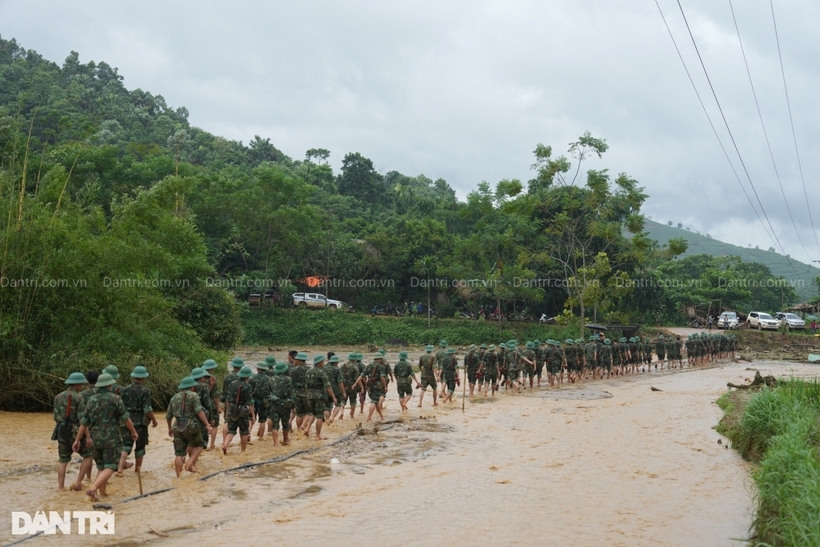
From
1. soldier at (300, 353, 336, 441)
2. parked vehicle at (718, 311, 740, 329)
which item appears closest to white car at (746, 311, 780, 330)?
parked vehicle at (718, 311, 740, 329)

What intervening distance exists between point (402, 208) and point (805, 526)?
176 feet

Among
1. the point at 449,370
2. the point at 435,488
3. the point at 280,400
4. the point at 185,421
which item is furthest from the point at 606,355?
the point at 185,421

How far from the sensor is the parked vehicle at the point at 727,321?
165ft

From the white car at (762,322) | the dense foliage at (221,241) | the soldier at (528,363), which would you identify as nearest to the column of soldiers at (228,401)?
the soldier at (528,363)

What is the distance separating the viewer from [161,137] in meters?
67.6

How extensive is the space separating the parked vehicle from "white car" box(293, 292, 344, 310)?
26220mm

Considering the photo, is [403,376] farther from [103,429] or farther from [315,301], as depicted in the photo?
[315,301]

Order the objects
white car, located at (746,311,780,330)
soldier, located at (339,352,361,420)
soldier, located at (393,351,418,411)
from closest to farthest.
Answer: soldier, located at (339,352,361,420) < soldier, located at (393,351,418,411) < white car, located at (746,311,780,330)

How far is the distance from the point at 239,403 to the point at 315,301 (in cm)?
3540

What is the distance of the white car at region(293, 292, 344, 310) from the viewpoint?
1835 inches

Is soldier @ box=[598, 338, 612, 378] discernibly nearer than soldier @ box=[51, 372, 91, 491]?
No

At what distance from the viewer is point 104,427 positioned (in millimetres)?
9070

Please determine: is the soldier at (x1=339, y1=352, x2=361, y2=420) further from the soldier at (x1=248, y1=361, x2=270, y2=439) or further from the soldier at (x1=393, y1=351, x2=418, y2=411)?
the soldier at (x1=248, y1=361, x2=270, y2=439)

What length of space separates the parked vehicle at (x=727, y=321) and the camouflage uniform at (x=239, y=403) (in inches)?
1787
